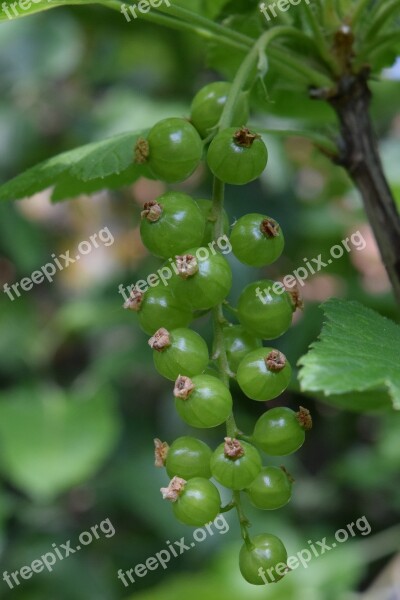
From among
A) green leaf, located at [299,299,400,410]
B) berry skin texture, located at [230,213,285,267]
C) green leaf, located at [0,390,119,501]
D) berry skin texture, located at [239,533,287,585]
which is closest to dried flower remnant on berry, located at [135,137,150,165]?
berry skin texture, located at [230,213,285,267]

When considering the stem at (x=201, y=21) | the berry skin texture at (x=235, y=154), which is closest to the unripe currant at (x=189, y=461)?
the berry skin texture at (x=235, y=154)

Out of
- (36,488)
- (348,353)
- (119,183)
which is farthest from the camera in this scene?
(36,488)

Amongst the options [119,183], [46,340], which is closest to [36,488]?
[46,340]

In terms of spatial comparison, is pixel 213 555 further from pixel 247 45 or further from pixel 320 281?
pixel 247 45

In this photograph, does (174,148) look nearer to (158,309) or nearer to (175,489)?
(158,309)

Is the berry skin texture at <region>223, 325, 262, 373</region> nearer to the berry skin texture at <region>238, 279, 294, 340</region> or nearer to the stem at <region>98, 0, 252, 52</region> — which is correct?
the berry skin texture at <region>238, 279, 294, 340</region>

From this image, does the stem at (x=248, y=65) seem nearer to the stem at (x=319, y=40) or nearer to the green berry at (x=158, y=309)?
the stem at (x=319, y=40)
